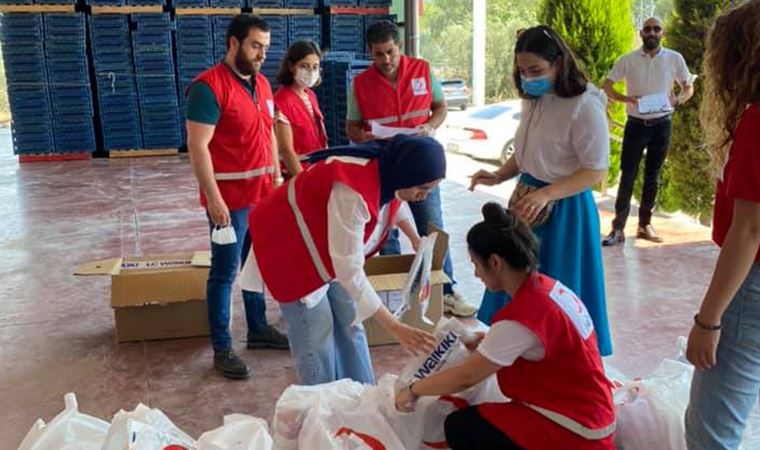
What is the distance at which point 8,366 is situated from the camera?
3.37m

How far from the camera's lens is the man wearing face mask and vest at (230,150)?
2.88 m

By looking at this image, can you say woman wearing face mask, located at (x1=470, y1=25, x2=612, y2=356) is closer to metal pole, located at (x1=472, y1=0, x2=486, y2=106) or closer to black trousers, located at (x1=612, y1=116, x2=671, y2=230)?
black trousers, located at (x1=612, y1=116, x2=671, y2=230)

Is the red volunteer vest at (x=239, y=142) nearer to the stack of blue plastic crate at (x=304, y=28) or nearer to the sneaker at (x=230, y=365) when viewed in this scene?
the sneaker at (x=230, y=365)

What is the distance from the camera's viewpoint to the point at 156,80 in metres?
9.44

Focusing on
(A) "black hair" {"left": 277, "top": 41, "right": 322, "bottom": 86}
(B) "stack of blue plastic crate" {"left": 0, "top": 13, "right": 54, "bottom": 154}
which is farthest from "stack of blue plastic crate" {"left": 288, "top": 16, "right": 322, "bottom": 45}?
(A) "black hair" {"left": 277, "top": 41, "right": 322, "bottom": 86}

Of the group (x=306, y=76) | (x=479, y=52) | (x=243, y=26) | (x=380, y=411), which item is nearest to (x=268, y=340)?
(x=306, y=76)

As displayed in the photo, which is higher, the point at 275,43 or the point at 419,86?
the point at 275,43

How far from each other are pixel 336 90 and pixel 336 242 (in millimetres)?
6322

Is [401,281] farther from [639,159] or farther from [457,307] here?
[639,159]

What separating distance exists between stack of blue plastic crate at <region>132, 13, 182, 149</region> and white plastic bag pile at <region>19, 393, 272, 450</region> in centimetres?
794

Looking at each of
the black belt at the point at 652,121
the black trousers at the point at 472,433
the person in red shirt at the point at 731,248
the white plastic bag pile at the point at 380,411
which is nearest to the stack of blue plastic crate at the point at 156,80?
the black belt at the point at 652,121

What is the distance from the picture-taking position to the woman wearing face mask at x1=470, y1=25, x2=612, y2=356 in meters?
2.36

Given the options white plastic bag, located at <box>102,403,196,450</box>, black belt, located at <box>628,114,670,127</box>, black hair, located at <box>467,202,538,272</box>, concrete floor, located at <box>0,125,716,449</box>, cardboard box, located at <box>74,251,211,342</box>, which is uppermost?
black hair, located at <box>467,202,538,272</box>

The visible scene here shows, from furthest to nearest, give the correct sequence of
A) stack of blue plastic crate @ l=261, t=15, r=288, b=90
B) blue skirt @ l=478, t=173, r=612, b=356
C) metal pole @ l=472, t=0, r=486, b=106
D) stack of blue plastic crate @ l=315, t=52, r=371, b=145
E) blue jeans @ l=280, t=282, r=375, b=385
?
metal pole @ l=472, t=0, r=486, b=106 → stack of blue plastic crate @ l=261, t=15, r=288, b=90 → stack of blue plastic crate @ l=315, t=52, r=371, b=145 → blue skirt @ l=478, t=173, r=612, b=356 → blue jeans @ l=280, t=282, r=375, b=385
